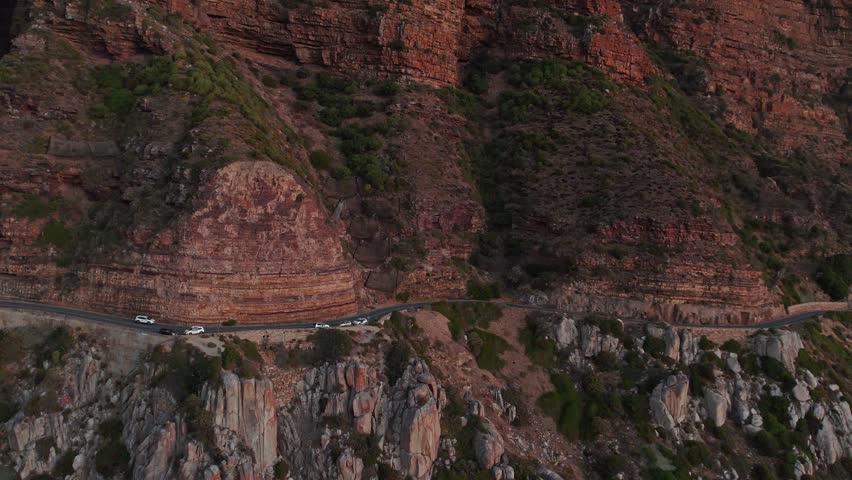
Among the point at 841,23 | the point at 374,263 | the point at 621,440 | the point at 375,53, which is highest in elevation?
the point at 841,23

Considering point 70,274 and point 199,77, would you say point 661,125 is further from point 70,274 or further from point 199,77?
point 70,274

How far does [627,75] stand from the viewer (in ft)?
216

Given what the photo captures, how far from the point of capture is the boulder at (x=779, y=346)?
4503cm

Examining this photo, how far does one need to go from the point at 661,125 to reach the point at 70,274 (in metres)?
49.7

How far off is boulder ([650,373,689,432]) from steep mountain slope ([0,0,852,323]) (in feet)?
21.4

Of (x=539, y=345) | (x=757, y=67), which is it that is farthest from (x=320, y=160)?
(x=757, y=67)

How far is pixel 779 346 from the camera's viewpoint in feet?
148

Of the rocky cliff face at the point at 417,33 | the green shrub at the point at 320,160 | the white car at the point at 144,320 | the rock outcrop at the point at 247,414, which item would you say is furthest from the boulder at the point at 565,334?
the rocky cliff face at the point at 417,33

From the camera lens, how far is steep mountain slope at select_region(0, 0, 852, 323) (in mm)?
38281

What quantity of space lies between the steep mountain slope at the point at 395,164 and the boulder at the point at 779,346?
233 centimetres

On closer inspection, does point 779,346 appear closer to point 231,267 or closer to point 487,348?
point 487,348

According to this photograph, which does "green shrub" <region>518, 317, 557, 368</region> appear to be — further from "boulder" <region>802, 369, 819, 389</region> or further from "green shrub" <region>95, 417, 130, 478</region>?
"green shrub" <region>95, 417, 130, 478</region>

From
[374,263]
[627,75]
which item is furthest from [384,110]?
[627,75]

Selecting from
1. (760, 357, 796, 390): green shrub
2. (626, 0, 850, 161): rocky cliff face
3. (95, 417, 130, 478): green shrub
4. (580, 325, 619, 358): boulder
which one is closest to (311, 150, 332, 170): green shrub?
(580, 325, 619, 358): boulder
